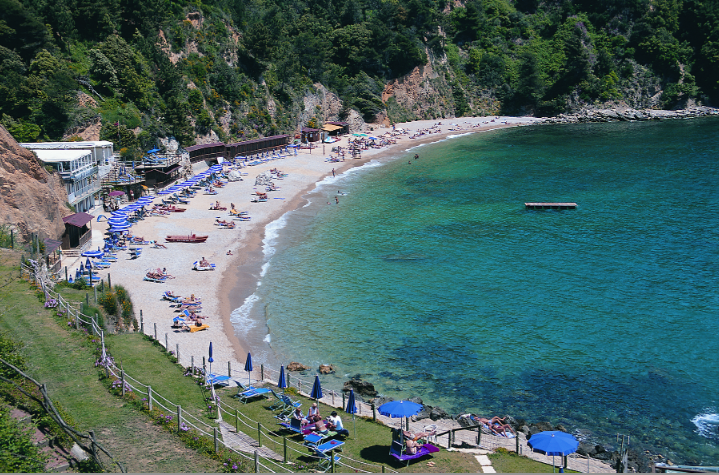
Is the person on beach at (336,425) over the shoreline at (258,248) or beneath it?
beneath

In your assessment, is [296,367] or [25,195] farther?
[25,195]

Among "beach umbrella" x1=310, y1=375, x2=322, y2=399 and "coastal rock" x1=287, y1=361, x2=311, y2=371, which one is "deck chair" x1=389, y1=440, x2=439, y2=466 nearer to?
"beach umbrella" x1=310, y1=375, x2=322, y2=399

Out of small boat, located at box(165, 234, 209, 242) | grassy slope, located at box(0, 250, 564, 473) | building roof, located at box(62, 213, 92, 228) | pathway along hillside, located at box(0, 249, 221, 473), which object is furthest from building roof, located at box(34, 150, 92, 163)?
pathway along hillside, located at box(0, 249, 221, 473)

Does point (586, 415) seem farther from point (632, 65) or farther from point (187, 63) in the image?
point (632, 65)

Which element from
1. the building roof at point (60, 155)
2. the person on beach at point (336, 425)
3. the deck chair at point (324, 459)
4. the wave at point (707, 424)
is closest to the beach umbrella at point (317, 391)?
the person on beach at point (336, 425)

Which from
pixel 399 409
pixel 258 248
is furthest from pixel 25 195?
pixel 399 409

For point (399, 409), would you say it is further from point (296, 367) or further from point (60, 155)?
point (60, 155)

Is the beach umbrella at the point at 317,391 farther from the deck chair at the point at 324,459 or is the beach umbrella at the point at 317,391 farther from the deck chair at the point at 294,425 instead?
the deck chair at the point at 324,459

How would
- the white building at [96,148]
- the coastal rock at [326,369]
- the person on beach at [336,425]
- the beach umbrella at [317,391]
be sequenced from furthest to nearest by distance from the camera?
the white building at [96,148]
the coastal rock at [326,369]
the beach umbrella at [317,391]
the person on beach at [336,425]
